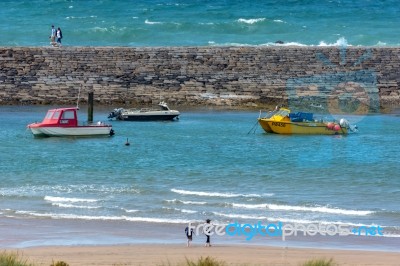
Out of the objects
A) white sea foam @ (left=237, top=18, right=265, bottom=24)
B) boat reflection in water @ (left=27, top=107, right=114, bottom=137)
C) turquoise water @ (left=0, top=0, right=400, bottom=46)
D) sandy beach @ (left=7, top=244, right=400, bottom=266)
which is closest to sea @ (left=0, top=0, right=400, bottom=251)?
boat reflection in water @ (left=27, top=107, right=114, bottom=137)

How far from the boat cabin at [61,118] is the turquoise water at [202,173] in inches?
26.7

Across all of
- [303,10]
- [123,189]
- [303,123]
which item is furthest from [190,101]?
[303,10]

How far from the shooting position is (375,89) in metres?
44.6

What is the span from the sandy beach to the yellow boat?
62.6 feet

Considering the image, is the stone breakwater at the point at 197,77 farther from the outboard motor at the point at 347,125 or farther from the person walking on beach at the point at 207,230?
the person walking on beach at the point at 207,230

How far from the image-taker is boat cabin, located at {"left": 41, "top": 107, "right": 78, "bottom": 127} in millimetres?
38684

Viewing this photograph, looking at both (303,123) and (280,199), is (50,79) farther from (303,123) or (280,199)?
(280,199)

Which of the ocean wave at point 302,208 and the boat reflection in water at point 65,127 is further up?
the boat reflection in water at point 65,127

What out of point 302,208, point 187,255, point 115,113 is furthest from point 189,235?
point 115,113

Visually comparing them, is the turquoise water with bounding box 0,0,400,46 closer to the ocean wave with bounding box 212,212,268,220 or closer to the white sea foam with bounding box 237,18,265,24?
the white sea foam with bounding box 237,18,265,24

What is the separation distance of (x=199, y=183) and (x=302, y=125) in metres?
11.5

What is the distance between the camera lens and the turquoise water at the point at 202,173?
24188mm

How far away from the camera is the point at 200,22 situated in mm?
68500

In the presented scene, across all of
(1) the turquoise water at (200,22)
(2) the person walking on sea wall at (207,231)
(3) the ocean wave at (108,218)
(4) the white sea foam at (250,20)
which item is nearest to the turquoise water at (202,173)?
(3) the ocean wave at (108,218)
